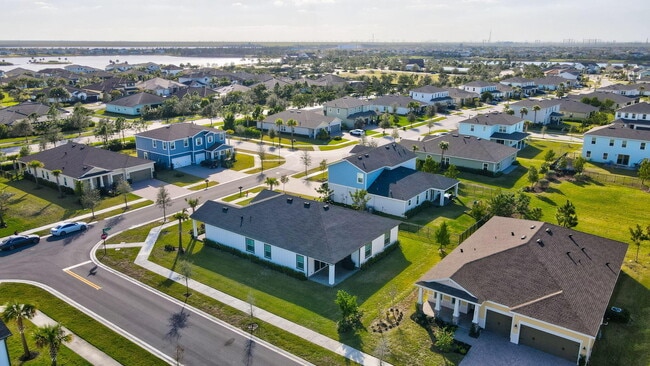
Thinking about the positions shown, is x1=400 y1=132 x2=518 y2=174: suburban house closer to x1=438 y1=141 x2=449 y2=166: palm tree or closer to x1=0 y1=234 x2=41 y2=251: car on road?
x1=438 y1=141 x2=449 y2=166: palm tree

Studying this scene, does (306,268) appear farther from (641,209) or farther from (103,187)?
(641,209)

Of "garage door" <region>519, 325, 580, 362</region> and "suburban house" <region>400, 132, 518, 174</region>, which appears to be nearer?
"garage door" <region>519, 325, 580, 362</region>

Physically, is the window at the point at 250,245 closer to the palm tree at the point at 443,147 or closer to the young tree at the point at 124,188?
the young tree at the point at 124,188

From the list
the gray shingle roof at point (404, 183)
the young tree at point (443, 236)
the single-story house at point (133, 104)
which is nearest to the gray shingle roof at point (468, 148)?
the gray shingle roof at point (404, 183)

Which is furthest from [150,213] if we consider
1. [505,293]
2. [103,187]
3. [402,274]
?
[505,293]

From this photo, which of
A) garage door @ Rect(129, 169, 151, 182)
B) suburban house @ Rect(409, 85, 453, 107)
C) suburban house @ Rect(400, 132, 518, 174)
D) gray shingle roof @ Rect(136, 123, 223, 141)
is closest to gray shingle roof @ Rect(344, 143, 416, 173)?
suburban house @ Rect(400, 132, 518, 174)

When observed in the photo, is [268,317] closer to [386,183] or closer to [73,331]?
[73,331]
